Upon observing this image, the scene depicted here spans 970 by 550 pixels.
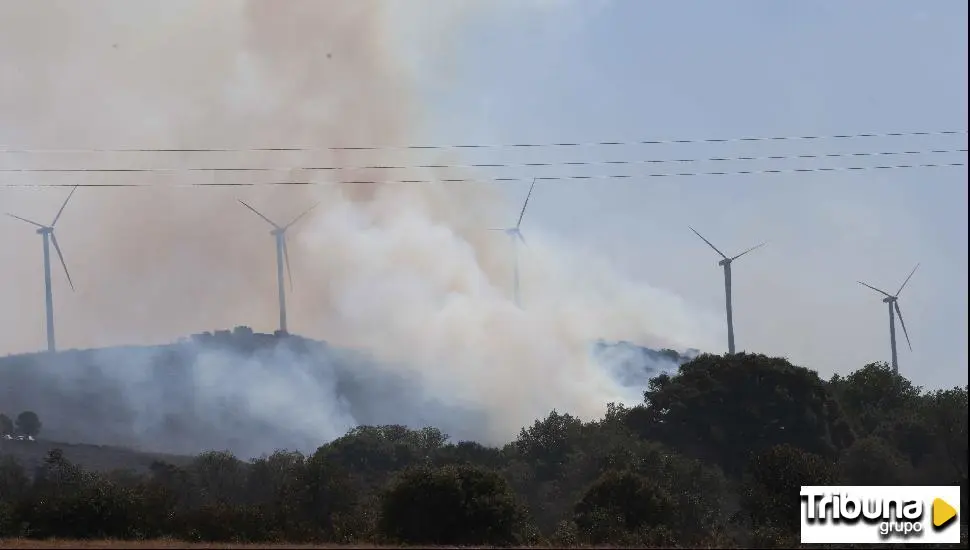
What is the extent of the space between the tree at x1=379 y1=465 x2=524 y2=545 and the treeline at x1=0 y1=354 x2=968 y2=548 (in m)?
0.10

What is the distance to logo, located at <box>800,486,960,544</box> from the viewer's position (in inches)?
2286

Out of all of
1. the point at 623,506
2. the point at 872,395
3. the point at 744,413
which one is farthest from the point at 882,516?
the point at 872,395

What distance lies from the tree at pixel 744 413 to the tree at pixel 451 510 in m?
56.7

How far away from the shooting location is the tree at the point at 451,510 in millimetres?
76250

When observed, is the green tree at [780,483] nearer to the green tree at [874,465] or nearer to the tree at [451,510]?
the green tree at [874,465]

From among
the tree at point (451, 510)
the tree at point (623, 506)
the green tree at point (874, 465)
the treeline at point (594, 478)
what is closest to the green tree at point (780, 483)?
the treeline at point (594, 478)

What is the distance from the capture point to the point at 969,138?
150 ft

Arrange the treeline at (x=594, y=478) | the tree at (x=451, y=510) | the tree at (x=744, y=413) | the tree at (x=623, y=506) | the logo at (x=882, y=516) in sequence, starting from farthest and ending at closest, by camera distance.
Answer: the tree at (x=744, y=413)
the tree at (x=623, y=506)
the treeline at (x=594, y=478)
the tree at (x=451, y=510)
the logo at (x=882, y=516)

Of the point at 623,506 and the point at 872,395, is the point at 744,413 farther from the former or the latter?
the point at 623,506

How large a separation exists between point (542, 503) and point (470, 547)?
53713 millimetres

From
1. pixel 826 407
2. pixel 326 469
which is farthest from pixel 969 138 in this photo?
pixel 826 407

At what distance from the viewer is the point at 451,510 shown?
77938 millimetres

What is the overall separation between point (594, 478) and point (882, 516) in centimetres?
5637

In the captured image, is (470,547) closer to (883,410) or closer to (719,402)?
(719,402)
